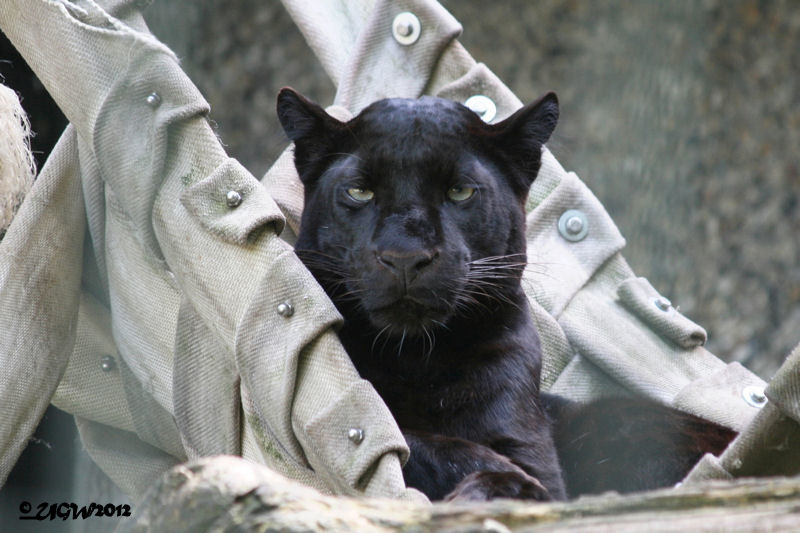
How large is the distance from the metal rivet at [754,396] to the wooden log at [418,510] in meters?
1.15

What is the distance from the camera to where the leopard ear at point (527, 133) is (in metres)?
1.63

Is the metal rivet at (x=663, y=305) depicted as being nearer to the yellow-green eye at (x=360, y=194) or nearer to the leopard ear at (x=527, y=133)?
the leopard ear at (x=527, y=133)

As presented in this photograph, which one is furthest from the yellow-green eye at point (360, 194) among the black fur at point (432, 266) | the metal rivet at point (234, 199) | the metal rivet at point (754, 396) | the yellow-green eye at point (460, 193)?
the metal rivet at point (754, 396)

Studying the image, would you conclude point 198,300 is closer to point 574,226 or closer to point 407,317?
point 407,317

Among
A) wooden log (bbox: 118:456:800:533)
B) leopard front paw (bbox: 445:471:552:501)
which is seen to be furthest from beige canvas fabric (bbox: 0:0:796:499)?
wooden log (bbox: 118:456:800:533)

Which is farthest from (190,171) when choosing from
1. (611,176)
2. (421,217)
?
(611,176)

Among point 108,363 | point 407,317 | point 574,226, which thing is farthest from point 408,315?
point 574,226

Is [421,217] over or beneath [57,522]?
over

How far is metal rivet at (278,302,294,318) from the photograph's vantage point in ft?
4.13

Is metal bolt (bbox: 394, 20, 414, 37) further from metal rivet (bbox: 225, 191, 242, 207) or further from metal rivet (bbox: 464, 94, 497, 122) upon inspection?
metal rivet (bbox: 225, 191, 242, 207)

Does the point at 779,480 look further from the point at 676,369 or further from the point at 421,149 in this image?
the point at 676,369

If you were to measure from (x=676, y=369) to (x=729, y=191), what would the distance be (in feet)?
4.83

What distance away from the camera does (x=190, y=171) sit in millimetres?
1381

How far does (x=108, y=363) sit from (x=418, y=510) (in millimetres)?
1151
